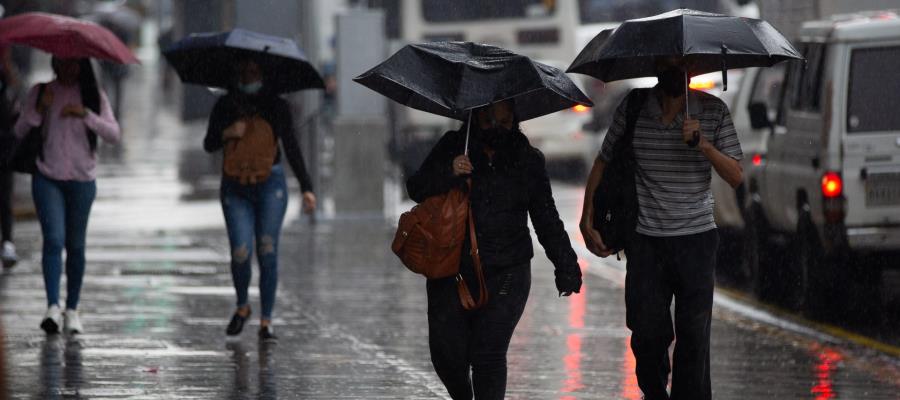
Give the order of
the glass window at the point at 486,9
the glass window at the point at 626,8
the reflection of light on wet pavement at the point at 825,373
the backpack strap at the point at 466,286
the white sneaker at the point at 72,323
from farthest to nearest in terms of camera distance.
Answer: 1. the glass window at the point at 626,8
2. the glass window at the point at 486,9
3. the white sneaker at the point at 72,323
4. the reflection of light on wet pavement at the point at 825,373
5. the backpack strap at the point at 466,286

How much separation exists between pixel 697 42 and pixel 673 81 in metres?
0.30

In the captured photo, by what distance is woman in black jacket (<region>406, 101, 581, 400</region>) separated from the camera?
7090 millimetres

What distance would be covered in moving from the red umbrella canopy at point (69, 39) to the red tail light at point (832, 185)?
4.48m

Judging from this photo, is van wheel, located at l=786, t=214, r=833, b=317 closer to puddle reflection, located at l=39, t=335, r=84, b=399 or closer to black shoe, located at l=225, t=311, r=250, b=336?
black shoe, located at l=225, t=311, r=250, b=336

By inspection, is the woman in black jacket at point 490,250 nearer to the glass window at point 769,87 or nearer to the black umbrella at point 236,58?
the black umbrella at point 236,58

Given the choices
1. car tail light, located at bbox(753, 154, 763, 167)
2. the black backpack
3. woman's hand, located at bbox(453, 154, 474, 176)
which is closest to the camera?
woman's hand, located at bbox(453, 154, 474, 176)

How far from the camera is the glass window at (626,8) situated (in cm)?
3525

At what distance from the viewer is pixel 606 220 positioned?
758 cm

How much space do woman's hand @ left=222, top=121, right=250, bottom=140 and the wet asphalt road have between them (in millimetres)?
1203

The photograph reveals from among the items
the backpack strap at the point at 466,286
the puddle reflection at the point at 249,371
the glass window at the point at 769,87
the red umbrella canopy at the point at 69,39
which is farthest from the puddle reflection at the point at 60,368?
the glass window at the point at 769,87

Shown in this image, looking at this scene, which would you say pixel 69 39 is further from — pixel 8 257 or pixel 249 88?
pixel 8 257

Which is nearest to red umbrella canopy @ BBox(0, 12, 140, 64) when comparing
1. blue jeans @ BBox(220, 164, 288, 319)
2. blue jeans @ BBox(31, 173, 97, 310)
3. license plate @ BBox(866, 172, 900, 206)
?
blue jeans @ BBox(31, 173, 97, 310)

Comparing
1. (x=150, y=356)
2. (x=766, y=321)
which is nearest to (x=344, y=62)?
(x=766, y=321)

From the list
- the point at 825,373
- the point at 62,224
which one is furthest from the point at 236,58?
the point at 825,373
